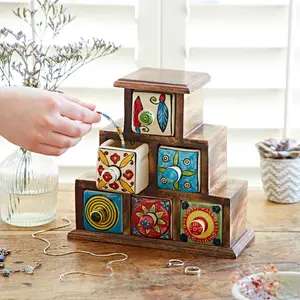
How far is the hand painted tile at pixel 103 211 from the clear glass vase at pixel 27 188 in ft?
0.40

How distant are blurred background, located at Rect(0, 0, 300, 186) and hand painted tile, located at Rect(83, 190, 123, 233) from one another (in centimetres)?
43

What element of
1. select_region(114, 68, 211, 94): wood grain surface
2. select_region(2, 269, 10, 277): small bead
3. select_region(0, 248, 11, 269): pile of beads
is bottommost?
select_region(2, 269, 10, 277): small bead

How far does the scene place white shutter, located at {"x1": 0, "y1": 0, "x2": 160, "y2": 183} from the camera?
1994mm

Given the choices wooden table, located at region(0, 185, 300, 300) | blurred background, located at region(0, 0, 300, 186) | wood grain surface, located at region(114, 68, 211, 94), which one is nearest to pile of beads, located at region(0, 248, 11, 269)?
wooden table, located at region(0, 185, 300, 300)

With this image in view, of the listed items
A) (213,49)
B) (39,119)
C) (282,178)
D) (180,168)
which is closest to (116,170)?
(180,168)

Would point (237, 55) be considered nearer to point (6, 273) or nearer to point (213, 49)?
point (213, 49)

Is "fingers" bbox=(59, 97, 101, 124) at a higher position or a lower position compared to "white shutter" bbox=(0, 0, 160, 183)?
lower

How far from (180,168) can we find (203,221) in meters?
0.10

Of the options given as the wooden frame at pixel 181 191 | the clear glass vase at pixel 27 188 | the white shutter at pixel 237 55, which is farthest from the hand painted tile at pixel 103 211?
the white shutter at pixel 237 55

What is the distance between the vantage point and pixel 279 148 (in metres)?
1.88

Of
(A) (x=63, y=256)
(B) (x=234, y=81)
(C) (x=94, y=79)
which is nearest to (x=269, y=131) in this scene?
(B) (x=234, y=81)

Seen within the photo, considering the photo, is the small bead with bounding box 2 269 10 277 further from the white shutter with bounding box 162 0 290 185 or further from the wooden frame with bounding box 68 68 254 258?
the white shutter with bounding box 162 0 290 185

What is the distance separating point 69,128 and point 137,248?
29 centimetres

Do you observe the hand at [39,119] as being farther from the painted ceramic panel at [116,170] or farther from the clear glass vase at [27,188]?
the clear glass vase at [27,188]
